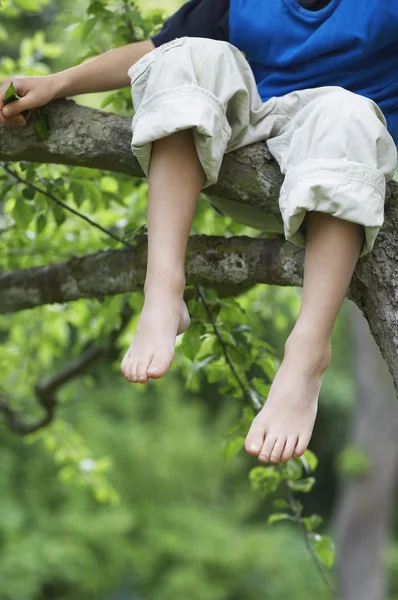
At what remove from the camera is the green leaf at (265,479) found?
1.93 meters

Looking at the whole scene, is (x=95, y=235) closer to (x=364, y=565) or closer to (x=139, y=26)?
(x=139, y=26)

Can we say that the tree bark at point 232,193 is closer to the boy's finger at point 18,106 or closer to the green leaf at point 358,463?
the boy's finger at point 18,106

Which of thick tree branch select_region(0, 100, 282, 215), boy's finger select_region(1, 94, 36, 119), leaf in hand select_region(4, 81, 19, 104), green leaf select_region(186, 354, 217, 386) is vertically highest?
leaf in hand select_region(4, 81, 19, 104)

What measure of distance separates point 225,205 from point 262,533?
21.0ft

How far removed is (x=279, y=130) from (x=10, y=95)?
0.49 meters

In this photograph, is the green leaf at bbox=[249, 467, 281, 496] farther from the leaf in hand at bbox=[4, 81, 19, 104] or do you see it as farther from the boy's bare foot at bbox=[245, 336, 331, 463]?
the leaf in hand at bbox=[4, 81, 19, 104]

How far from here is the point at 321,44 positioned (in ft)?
4.66

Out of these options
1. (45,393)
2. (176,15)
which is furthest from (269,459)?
(45,393)

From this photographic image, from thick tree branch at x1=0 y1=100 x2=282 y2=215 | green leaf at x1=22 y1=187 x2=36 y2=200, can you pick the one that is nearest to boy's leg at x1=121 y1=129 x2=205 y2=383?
thick tree branch at x1=0 y1=100 x2=282 y2=215

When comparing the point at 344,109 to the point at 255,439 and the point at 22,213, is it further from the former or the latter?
the point at 22,213

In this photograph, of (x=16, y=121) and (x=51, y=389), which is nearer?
(x=16, y=121)

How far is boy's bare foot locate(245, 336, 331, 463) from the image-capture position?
4.05ft

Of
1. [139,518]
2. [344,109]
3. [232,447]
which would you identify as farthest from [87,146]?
[139,518]

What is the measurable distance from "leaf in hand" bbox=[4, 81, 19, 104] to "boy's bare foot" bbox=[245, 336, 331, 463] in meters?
0.67
